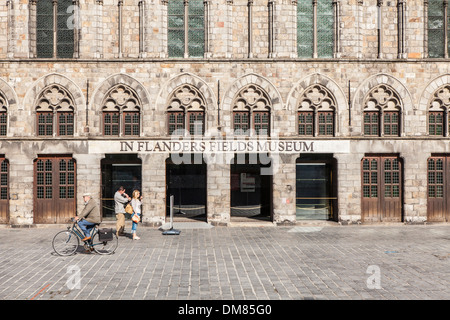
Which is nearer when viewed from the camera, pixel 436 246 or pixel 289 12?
pixel 436 246

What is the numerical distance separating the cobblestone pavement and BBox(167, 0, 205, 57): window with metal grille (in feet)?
26.9

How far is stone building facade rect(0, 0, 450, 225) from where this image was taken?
19250mm

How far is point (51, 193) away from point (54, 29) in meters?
7.31

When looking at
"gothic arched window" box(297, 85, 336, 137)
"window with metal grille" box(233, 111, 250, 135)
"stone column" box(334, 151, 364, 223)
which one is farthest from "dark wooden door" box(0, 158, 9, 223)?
"stone column" box(334, 151, 364, 223)

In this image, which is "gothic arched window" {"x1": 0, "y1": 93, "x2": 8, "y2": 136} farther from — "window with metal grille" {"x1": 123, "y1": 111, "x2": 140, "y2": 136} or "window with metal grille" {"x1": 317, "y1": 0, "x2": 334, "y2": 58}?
"window with metal grille" {"x1": 317, "y1": 0, "x2": 334, "y2": 58}

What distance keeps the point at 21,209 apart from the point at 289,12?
14732mm

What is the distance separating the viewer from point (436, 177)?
1967 cm

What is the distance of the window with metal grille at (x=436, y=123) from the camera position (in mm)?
19703

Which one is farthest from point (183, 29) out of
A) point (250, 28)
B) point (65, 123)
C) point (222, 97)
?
point (65, 123)

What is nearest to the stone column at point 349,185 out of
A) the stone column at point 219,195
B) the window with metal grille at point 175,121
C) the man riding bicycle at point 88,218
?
the stone column at point 219,195

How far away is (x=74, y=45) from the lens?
19.3 metres
